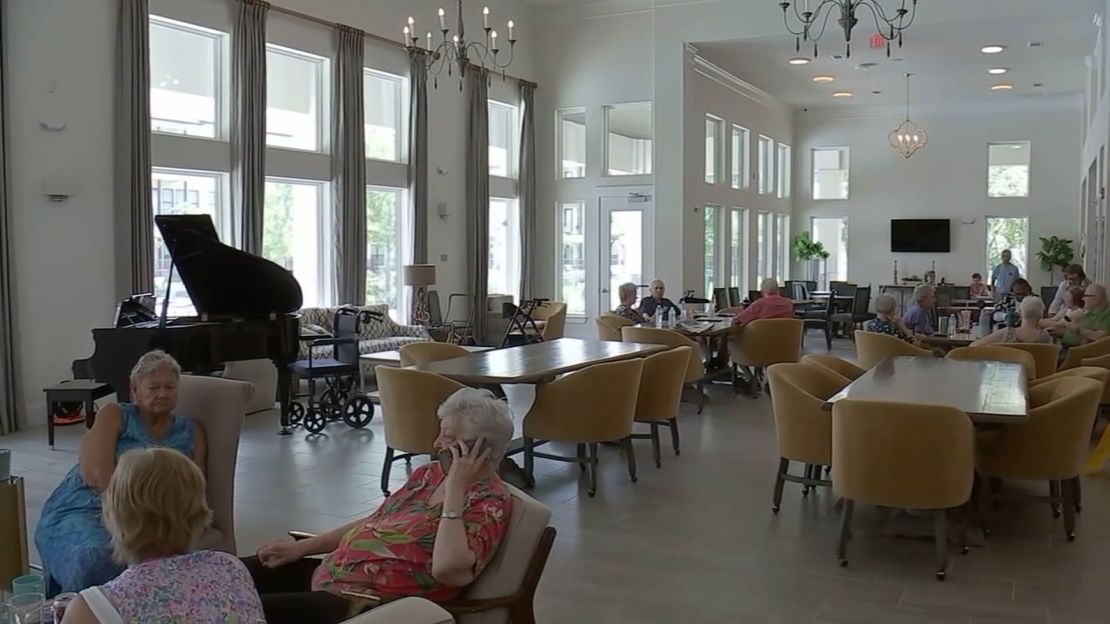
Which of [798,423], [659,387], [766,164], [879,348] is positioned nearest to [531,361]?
[659,387]

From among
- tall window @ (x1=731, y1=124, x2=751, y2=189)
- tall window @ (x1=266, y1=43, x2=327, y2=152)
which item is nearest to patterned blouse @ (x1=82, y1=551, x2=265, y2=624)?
tall window @ (x1=266, y1=43, x2=327, y2=152)

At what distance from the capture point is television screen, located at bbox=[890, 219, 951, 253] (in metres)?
19.0

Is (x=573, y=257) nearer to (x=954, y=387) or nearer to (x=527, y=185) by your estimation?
(x=527, y=185)

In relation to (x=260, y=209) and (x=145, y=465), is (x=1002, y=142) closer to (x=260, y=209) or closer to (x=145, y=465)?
(x=260, y=209)

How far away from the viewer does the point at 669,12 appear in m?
13.4

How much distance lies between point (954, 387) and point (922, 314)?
11.8 ft

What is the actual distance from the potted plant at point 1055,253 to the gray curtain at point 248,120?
14.2 metres

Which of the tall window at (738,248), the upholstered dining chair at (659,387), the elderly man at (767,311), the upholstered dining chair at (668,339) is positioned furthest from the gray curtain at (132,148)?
the tall window at (738,248)

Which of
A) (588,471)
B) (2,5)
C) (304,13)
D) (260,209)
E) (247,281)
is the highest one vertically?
(304,13)

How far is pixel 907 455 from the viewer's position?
4.40m

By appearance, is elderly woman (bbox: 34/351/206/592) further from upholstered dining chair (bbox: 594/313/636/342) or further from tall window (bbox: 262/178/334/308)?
tall window (bbox: 262/178/334/308)

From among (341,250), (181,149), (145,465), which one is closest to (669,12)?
(341,250)

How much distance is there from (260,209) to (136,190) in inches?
57.8

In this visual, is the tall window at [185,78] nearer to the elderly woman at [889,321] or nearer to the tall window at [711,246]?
the elderly woman at [889,321]
